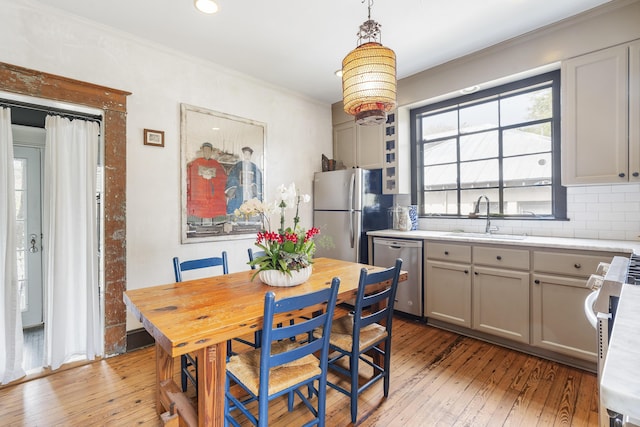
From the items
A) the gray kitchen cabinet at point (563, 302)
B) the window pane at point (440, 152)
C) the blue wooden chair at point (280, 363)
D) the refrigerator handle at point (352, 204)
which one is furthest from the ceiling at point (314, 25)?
the blue wooden chair at point (280, 363)

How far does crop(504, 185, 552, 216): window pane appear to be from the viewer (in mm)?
2982

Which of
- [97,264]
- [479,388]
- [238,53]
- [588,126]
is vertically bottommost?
[479,388]

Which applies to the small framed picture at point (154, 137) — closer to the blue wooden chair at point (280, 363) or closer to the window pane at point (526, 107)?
the blue wooden chair at point (280, 363)

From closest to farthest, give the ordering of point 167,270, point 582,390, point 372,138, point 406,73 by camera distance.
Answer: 1. point 582,390
2. point 167,270
3. point 406,73
4. point 372,138

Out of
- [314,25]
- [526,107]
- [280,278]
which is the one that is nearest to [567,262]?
[526,107]

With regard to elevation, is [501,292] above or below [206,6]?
below

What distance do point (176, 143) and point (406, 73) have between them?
8.75 ft

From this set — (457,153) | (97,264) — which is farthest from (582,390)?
(97,264)

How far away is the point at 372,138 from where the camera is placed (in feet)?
13.2

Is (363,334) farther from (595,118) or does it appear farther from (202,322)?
(595,118)

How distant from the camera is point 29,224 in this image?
10.4ft

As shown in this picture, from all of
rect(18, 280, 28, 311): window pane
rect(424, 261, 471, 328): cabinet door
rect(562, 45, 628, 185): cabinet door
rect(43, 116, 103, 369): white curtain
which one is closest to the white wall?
rect(43, 116, 103, 369): white curtain

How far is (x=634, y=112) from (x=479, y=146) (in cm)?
131

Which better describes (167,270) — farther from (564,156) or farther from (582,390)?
(564,156)
